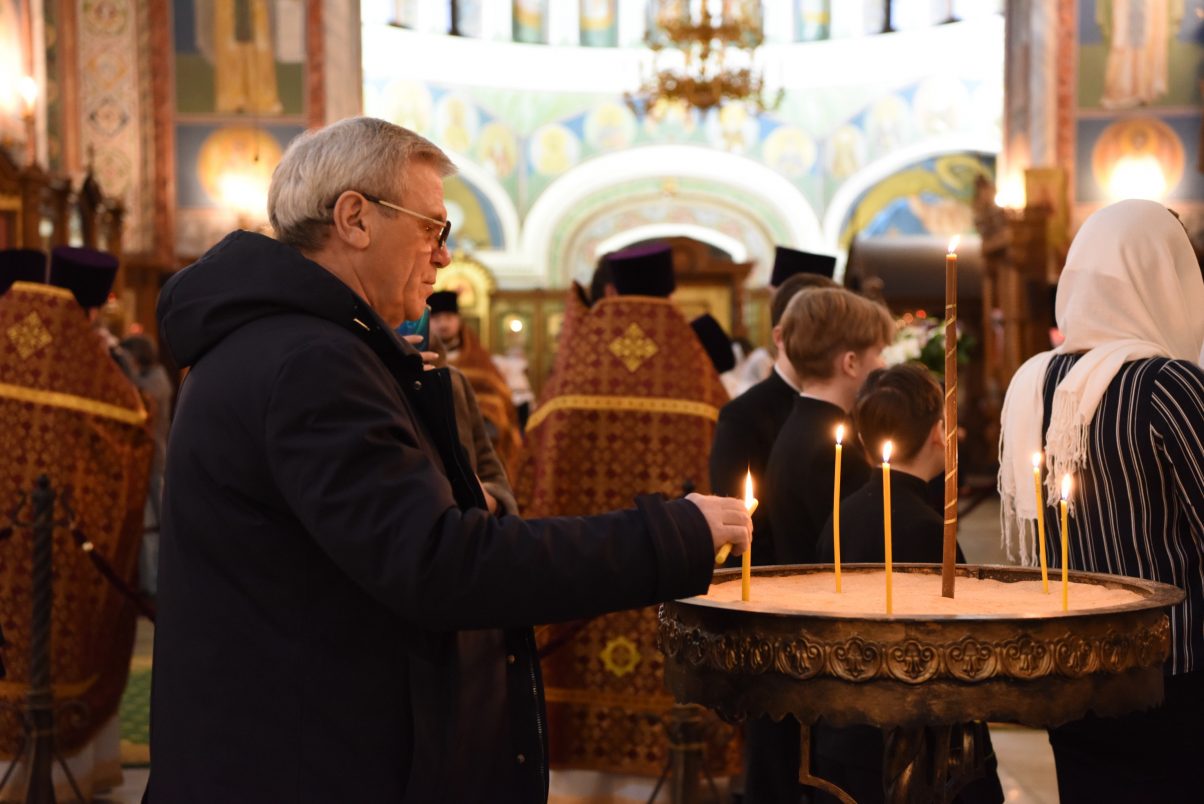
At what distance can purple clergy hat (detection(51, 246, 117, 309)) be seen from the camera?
5.02 metres

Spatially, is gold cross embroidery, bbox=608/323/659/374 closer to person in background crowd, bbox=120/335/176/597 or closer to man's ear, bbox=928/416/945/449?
man's ear, bbox=928/416/945/449

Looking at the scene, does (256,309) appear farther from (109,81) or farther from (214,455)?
(109,81)

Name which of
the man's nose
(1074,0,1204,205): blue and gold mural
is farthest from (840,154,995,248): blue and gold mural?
the man's nose

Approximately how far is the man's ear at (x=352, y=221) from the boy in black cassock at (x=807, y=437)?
5.86 feet

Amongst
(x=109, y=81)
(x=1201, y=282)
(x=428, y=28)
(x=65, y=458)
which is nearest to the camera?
(x=1201, y=282)

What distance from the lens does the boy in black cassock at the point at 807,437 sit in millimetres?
3564

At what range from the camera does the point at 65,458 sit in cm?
494

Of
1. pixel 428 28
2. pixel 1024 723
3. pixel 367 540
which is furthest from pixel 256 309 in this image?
pixel 428 28

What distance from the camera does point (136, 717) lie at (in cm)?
634

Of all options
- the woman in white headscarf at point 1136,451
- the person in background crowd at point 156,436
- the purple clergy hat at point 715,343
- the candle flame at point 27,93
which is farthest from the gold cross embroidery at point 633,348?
the candle flame at point 27,93

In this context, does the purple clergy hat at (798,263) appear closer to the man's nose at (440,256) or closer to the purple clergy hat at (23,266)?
the purple clergy hat at (23,266)

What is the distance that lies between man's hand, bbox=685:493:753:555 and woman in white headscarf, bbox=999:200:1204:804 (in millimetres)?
1097

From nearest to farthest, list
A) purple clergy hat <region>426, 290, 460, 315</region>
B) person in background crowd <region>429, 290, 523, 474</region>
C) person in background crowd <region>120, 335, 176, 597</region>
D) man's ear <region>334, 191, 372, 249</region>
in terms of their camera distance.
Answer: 1. man's ear <region>334, 191, 372, 249</region>
2. purple clergy hat <region>426, 290, 460, 315</region>
3. person in background crowd <region>429, 290, 523, 474</region>
4. person in background crowd <region>120, 335, 176, 597</region>

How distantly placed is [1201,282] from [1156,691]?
1.20m
